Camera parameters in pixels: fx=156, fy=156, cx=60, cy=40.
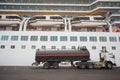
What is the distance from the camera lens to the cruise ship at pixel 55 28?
1014 inches

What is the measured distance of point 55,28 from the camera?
31.4 meters

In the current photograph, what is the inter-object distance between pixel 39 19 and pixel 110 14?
16.7m

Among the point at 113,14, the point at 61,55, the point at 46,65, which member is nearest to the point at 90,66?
the point at 61,55

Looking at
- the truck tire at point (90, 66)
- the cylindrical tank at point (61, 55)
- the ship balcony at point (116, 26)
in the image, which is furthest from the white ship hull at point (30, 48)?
the ship balcony at point (116, 26)

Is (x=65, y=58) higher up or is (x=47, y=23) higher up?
(x=47, y=23)

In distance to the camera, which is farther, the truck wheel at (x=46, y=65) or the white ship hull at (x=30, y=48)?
the white ship hull at (x=30, y=48)

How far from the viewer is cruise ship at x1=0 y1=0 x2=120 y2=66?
2577 centimetres

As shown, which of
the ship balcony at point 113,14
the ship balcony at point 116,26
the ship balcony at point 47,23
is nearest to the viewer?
the ship balcony at point 47,23

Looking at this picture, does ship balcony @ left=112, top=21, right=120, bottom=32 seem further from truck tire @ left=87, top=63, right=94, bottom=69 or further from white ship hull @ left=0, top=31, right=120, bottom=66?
truck tire @ left=87, top=63, right=94, bottom=69

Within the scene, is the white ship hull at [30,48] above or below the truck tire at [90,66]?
above

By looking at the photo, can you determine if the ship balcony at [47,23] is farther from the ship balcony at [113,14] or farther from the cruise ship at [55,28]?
the ship balcony at [113,14]

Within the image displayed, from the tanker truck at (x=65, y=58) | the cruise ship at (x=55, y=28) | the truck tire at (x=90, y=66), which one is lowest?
the truck tire at (x=90, y=66)

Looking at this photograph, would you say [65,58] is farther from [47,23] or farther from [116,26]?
[116,26]

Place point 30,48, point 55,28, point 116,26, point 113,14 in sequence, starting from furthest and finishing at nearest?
point 113,14 → point 116,26 → point 55,28 → point 30,48
